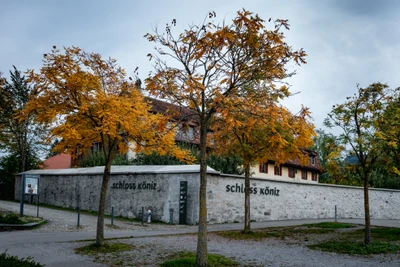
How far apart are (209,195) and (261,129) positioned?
1107cm

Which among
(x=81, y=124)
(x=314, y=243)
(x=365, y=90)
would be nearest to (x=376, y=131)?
(x=365, y=90)

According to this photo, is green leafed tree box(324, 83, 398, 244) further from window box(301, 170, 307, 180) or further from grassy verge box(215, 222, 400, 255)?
window box(301, 170, 307, 180)

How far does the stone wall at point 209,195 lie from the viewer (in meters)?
22.7

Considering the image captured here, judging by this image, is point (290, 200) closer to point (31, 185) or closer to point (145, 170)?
point (145, 170)

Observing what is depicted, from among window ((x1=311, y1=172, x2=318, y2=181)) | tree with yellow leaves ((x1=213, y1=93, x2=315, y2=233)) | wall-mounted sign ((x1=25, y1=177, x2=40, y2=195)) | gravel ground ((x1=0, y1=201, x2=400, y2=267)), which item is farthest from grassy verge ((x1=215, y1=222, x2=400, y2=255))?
window ((x1=311, y1=172, x2=318, y2=181))

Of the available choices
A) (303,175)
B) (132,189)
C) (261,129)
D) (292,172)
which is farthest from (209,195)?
(303,175)

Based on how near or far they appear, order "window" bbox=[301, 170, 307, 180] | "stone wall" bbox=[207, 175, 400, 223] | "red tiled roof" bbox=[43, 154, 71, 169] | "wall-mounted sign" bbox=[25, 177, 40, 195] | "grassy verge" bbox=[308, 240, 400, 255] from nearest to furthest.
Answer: "grassy verge" bbox=[308, 240, 400, 255]
"wall-mounted sign" bbox=[25, 177, 40, 195]
"stone wall" bbox=[207, 175, 400, 223]
"red tiled roof" bbox=[43, 154, 71, 169]
"window" bbox=[301, 170, 307, 180]

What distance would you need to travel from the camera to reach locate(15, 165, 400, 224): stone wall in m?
22.7

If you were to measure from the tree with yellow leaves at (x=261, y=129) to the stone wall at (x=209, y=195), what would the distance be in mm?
4913

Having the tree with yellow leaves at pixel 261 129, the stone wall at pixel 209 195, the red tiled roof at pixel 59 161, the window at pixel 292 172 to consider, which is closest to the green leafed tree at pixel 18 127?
the stone wall at pixel 209 195

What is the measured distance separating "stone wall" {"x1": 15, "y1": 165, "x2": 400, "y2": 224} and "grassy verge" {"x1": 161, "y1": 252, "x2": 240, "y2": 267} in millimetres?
10323

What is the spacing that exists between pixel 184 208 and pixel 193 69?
484 inches

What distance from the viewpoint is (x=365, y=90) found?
14914mm

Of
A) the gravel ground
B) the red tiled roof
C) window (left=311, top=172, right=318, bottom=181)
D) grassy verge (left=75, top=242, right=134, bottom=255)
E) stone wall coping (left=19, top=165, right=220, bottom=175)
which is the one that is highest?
the red tiled roof
